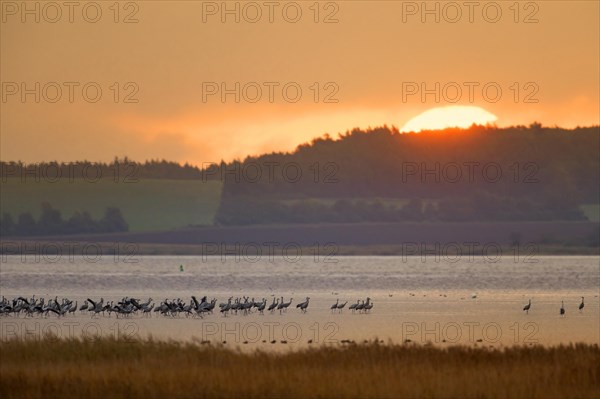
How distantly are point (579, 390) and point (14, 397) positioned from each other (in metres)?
11.8

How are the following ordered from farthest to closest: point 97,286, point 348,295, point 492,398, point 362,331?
point 97,286 → point 348,295 → point 362,331 → point 492,398

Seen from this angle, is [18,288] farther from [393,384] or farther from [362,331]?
[393,384]

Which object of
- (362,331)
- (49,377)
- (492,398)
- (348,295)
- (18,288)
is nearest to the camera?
(492,398)

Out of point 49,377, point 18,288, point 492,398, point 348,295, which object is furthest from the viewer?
point 18,288

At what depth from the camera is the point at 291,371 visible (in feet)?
93.0

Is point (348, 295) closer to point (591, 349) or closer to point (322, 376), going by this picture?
point (591, 349)

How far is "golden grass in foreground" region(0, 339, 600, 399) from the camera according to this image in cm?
2595

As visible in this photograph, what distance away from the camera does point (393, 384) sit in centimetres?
2662

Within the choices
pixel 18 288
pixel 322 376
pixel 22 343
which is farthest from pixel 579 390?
pixel 18 288

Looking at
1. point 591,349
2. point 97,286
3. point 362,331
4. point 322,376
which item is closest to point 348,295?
point 97,286

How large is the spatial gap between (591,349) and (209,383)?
1164cm

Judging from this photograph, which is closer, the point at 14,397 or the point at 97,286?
the point at 14,397

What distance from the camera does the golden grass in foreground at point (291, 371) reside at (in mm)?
25953

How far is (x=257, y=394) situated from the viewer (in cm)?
2575
